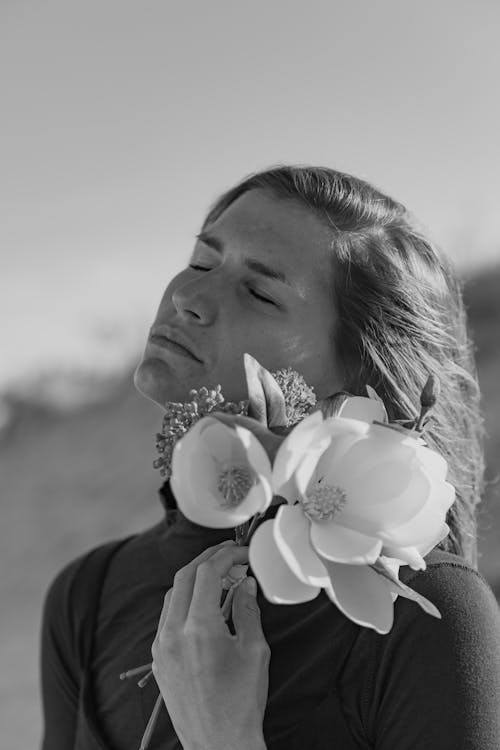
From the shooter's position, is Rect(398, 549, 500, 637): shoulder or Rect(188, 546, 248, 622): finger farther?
Rect(398, 549, 500, 637): shoulder

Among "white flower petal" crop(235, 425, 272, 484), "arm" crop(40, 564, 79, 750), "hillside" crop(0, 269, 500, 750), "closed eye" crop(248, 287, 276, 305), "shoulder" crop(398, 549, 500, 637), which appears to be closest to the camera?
"white flower petal" crop(235, 425, 272, 484)

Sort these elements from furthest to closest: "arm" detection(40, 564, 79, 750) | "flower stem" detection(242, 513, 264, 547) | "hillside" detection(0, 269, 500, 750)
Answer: "hillside" detection(0, 269, 500, 750), "arm" detection(40, 564, 79, 750), "flower stem" detection(242, 513, 264, 547)

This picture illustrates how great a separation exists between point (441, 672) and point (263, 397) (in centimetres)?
58

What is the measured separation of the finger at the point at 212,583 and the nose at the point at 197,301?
0.59 metres

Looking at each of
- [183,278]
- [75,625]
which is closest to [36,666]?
[75,625]

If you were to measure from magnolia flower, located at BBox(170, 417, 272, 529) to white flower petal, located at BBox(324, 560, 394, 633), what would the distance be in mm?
154

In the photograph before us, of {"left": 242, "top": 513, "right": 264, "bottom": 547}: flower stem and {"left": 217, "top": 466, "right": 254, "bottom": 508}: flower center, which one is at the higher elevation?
{"left": 217, "top": 466, "right": 254, "bottom": 508}: flower center

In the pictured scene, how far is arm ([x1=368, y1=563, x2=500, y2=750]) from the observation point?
57.4 inches

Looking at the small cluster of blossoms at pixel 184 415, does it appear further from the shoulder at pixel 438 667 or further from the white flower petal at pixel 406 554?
the shoulder at pixel 438 667

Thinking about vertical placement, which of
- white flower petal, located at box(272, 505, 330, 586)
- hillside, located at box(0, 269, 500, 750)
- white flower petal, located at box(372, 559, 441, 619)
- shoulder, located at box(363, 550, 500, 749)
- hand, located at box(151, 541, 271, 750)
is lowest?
hillside, located at box(0, 269, 500, 750)

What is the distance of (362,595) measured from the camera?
4.00 feet

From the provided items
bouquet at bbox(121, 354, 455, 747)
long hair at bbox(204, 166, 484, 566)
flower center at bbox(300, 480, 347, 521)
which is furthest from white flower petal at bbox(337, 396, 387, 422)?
long hair at bbox(204, 166, 484, 566)

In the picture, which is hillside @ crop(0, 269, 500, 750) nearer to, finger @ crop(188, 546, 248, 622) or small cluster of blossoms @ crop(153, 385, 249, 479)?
finger @ crop(188, 546, 248, 622)

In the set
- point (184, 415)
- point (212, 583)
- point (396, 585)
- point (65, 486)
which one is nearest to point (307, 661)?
point (212, 583)
